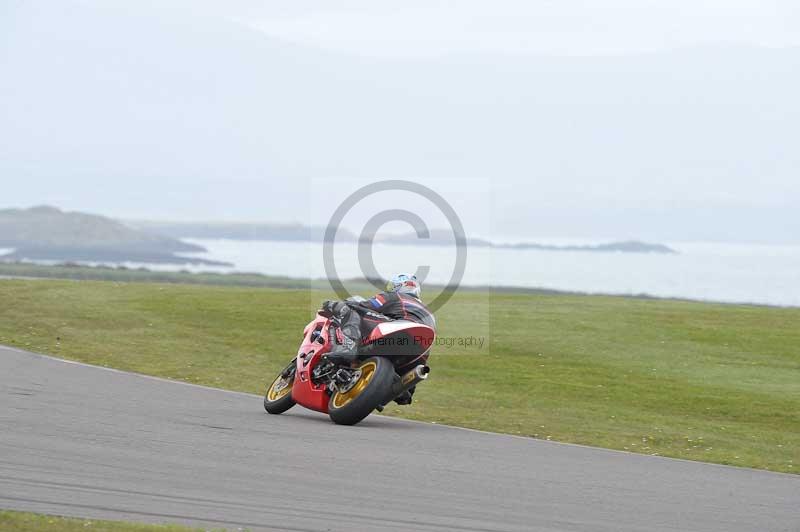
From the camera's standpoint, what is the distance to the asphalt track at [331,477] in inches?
309

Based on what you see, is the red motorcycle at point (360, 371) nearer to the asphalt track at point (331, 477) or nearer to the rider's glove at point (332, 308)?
the rider's glove at point (332, 308)

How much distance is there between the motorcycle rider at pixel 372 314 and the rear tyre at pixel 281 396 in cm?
95

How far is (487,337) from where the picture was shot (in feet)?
76.1

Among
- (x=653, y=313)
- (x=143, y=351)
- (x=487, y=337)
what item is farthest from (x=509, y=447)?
(x=653, y=313)

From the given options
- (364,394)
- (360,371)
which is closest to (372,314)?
(360,371)

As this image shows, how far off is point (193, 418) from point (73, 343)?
27.8 ft

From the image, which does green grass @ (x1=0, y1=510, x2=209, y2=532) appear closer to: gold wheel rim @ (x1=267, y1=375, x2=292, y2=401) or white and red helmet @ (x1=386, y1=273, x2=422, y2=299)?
white and red helmet @ (x1=386, y1=273, x2=422, y2=299)

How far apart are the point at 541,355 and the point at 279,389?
28.5ft

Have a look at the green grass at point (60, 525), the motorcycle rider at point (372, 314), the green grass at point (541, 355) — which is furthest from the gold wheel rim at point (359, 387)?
the green grass at point (60, 525)

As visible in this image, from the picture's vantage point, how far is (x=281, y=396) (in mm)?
13523

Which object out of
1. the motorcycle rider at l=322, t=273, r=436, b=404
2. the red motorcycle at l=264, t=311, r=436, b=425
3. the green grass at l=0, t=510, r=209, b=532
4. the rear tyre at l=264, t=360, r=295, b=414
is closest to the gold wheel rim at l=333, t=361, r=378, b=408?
the red motorcycle at l=264, t=311, r=436, b=425

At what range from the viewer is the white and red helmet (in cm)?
1284

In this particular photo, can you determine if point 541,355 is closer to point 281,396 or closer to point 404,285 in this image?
point 281,396

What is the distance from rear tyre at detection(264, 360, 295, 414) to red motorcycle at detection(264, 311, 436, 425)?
0.01m
